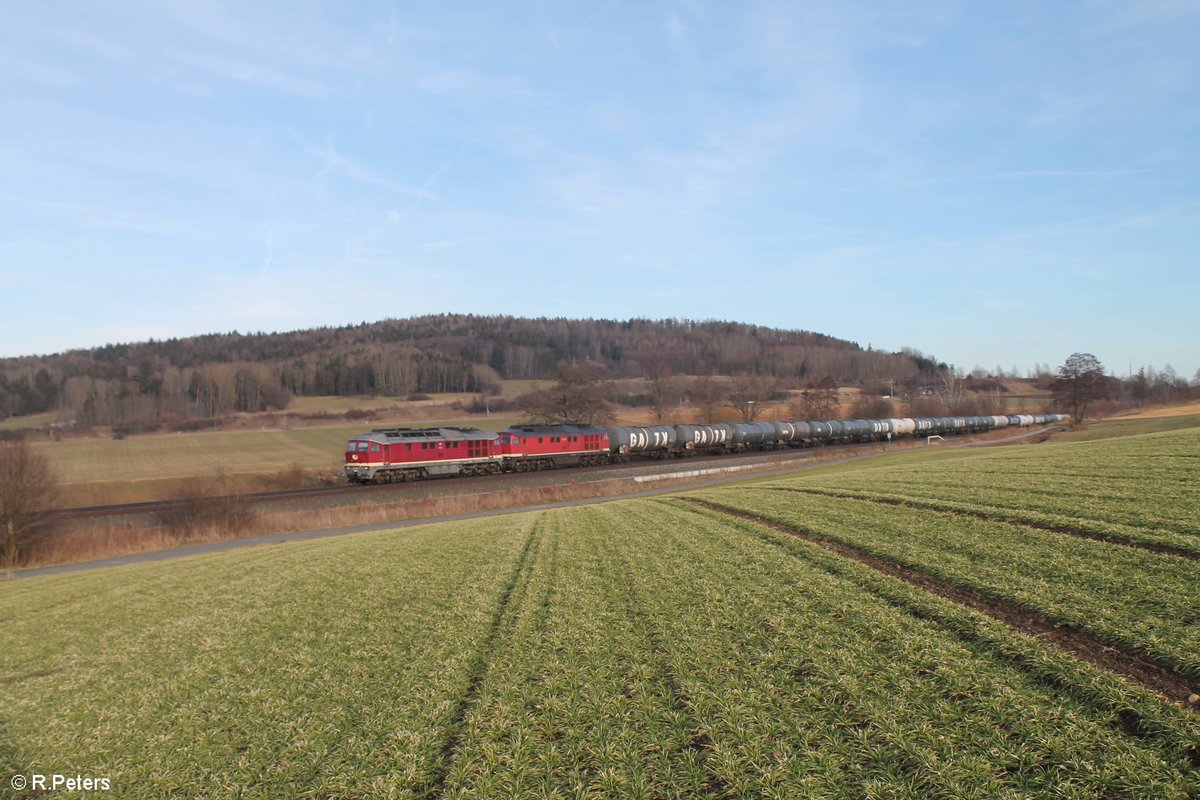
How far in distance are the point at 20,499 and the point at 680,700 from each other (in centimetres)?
3831

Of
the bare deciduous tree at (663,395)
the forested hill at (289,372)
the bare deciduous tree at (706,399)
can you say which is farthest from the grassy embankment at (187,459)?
the forested hill at (289,372)

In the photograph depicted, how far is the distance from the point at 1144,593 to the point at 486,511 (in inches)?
1250

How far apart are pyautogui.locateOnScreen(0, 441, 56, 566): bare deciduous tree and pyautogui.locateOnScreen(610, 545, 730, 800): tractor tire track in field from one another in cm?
3459

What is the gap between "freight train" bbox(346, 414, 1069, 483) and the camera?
153 feet

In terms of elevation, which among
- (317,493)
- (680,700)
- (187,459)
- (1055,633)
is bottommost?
(317,493)

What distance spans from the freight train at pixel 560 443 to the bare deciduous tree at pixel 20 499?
16976mm

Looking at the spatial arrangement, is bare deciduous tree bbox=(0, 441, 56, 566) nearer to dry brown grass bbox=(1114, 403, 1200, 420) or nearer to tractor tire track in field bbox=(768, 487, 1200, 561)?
tractor tire track in field bbox=(768, 487, 1200, 561)

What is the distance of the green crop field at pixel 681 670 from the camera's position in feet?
19.1

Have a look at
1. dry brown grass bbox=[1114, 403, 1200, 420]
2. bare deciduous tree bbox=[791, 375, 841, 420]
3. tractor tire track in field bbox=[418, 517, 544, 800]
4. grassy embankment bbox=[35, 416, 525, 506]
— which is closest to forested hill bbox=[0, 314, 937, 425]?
grassy embankment bbox=[35, 416, 525, 506]

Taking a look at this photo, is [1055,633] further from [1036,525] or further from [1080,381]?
[1080,381]

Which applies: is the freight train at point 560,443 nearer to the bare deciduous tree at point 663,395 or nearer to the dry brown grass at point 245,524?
the dry brown grass at point 245,524

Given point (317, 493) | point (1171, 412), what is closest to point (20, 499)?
point (317, 493)

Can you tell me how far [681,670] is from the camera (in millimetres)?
7871

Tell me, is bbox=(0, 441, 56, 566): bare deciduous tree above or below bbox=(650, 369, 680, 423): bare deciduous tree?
below
